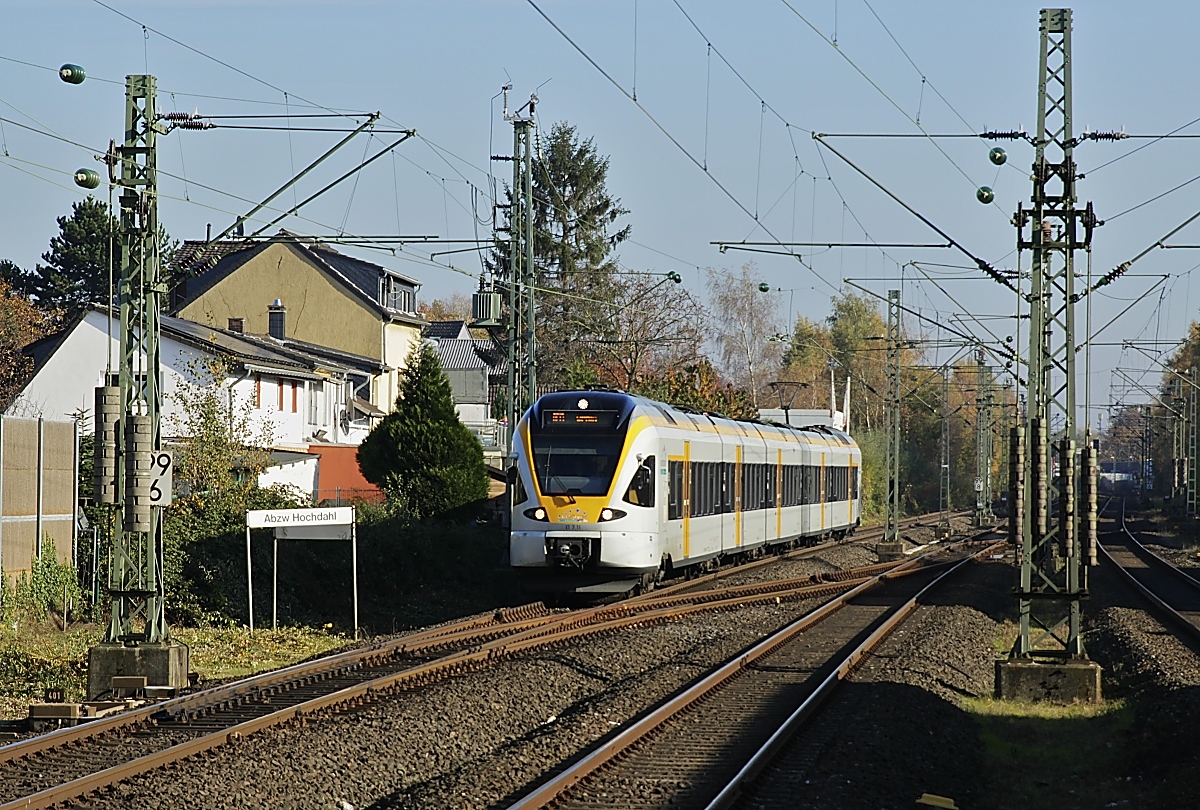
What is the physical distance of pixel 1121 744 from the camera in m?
13.8

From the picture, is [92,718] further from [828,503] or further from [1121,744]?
[828,503]

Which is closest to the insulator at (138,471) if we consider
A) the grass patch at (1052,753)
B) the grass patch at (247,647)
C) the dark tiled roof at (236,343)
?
the grass patch at (247,647)

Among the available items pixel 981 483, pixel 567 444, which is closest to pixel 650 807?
pixel 567 444

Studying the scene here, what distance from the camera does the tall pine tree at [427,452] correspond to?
3306cm

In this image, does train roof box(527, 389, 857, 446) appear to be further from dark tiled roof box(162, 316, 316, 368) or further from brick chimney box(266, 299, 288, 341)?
brick chimney box(266, 299, 288, 341)

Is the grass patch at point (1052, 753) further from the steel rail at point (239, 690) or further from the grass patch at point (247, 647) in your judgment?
the grass patch at point (247, 647)

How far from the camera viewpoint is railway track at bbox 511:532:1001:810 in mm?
10320

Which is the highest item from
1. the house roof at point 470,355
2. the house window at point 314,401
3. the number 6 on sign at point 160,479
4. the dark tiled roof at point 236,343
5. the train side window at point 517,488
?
the house roof at point 470,355

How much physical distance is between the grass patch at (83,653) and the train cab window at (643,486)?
16.2 ft

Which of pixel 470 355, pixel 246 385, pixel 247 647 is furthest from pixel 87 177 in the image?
pixel 470 355

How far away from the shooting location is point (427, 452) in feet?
109

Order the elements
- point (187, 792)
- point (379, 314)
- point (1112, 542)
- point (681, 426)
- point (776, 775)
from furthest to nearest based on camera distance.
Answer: point (379, 314) < point (1112, 542) < point (681, 426) < point (776, 775) < point (187, 792)

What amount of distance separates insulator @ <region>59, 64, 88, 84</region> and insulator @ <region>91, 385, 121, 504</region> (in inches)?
127

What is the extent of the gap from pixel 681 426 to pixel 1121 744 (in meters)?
12.5
